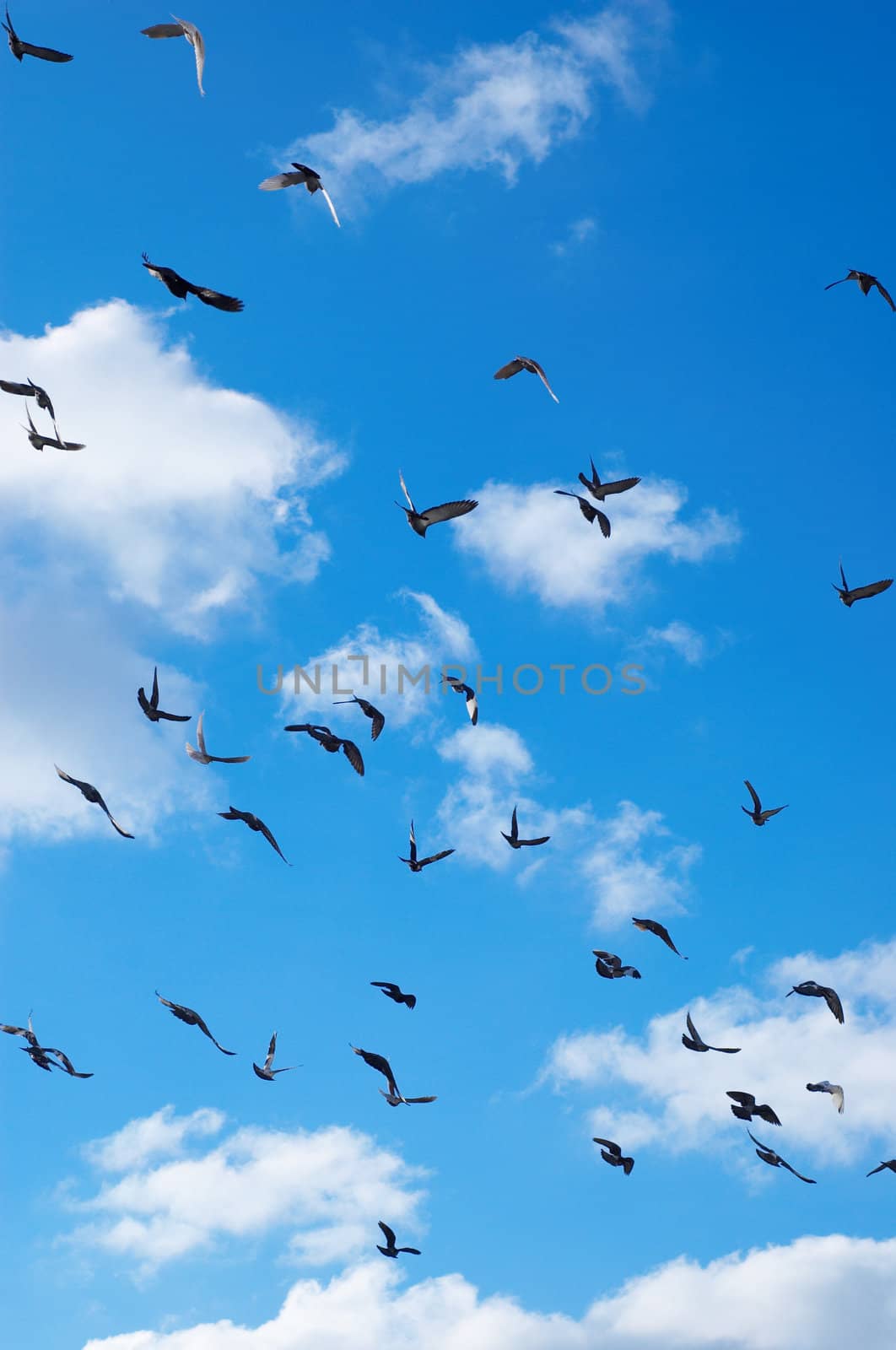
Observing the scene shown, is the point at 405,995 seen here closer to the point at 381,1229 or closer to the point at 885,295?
the point at 381,1229

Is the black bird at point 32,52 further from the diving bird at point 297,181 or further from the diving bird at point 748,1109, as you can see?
the diving bird at point 748,1109

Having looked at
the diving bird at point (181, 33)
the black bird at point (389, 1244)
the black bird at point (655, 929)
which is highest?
the diving bird at point (181, 33)

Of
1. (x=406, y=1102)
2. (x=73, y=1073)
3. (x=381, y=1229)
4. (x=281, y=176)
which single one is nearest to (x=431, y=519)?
(x=281, y=176)

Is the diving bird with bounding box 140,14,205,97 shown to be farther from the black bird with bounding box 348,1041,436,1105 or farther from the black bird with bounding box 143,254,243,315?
the black bird with bounding box 348,1041,436,1105

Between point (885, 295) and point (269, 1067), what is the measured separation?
2292 cm

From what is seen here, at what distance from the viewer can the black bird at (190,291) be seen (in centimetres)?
2350

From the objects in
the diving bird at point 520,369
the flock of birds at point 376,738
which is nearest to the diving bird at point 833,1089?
the flock of birds at point 376,738

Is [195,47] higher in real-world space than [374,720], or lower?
higher

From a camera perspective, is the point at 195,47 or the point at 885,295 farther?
the point at 885,295

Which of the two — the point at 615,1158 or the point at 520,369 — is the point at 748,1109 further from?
the point at 520,369

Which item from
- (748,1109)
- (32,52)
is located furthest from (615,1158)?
(32,52)

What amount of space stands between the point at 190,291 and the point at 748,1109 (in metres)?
20.7

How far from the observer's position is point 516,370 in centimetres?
2789

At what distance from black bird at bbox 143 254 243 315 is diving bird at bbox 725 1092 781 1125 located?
1950 cm
